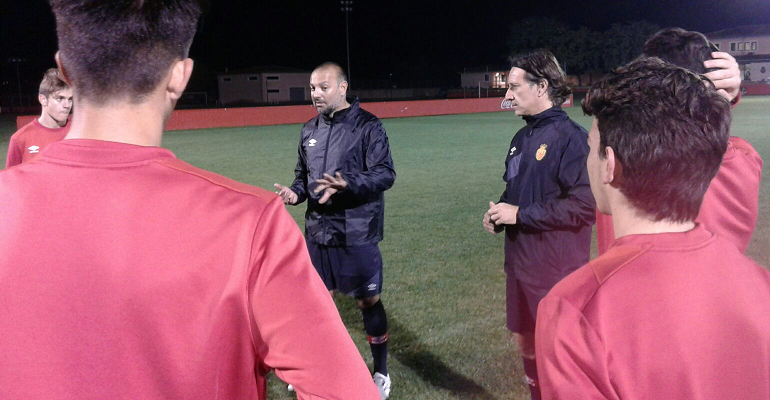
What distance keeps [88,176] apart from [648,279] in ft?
4.00

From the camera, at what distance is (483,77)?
290 ft

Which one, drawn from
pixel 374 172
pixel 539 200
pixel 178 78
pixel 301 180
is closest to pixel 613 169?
pixel 178 78

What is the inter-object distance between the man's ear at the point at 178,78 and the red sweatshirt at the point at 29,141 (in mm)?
4822

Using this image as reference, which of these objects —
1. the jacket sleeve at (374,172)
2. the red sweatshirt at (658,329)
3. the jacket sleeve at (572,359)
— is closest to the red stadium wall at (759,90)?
the jacket sleeve at (374,172)

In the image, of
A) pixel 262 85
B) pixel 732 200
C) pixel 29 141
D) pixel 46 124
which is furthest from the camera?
pixel 262 85

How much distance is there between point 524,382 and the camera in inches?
179

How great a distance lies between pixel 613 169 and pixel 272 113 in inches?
1206

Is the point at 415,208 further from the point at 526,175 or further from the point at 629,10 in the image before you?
A: the point at 629,10

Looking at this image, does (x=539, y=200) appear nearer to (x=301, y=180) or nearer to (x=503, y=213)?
(x=503, y=213)

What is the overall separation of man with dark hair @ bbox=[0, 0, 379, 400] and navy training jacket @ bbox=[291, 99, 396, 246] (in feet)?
10.3

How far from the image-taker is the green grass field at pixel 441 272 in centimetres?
469

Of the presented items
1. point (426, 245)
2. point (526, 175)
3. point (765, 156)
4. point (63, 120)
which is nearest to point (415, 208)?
point (426, 245)

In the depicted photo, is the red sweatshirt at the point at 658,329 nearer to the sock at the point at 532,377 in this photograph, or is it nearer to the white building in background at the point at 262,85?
the sock at the point at 532,377

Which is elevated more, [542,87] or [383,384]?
[542,87]
